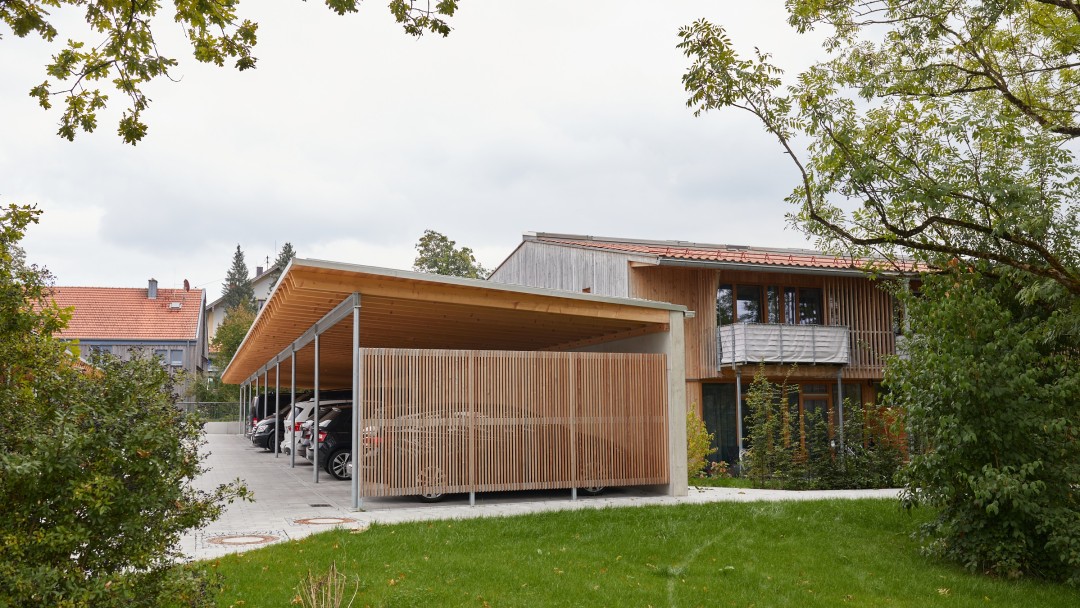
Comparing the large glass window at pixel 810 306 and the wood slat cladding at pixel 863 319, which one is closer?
the wood slat cladding at pixel 863 319

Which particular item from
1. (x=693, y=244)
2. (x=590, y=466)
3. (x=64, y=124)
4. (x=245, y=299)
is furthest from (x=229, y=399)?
(x=64, y=124)

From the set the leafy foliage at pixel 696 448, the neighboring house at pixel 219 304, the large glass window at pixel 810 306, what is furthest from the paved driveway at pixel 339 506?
the neighboring house at pixel 219 304

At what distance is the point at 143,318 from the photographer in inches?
2110

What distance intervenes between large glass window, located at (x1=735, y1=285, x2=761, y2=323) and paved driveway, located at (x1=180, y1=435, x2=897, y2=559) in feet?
25.5

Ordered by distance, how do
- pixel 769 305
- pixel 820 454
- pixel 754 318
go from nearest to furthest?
pixel 820 454 < pixel 754 318 < pixel 769 305

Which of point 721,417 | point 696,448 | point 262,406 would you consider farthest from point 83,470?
point 262,406

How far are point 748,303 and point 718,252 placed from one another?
154 cm

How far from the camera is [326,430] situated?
17500 mm

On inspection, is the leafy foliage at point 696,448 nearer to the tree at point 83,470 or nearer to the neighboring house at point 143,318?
the tree at point 83,470

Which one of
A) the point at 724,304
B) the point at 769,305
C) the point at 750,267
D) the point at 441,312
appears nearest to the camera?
the point at 441,312

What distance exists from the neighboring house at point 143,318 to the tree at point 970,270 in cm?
4714

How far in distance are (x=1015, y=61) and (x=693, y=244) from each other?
14751 millimetres

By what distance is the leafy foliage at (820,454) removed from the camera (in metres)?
15.6

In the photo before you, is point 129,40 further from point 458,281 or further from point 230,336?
point 230,336
